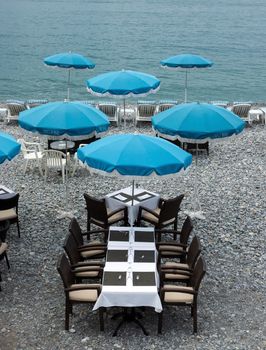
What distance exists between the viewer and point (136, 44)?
6200 cm

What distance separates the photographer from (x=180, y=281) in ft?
23.1

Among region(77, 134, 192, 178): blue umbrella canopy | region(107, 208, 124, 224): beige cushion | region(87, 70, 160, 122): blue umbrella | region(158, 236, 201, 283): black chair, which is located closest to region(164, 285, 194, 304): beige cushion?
region(158, 236, 201, 283): black chair

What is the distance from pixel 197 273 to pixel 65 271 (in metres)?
1.74

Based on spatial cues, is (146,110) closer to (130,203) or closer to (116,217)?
(130,203)

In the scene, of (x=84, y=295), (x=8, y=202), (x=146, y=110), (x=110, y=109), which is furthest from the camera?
(x=110, y=109)

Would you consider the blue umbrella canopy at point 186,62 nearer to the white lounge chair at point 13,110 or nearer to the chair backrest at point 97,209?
the white lounge chair at point 13,110

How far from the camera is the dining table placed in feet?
21.0

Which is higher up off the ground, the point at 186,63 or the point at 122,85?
the point at 186,63

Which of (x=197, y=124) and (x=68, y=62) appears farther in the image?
(x=68, y=62)

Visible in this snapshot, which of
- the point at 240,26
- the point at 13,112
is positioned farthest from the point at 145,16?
the point at 13,112

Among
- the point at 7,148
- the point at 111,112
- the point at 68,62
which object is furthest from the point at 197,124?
the point at 68,62

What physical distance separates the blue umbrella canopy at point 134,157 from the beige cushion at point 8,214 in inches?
74.3

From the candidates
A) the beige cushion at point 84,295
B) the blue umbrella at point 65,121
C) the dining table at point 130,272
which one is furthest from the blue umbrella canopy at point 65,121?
the beige cushion at point 84,295

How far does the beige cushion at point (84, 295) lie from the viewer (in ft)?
21.3
